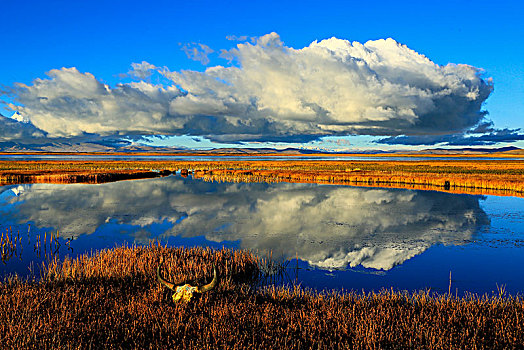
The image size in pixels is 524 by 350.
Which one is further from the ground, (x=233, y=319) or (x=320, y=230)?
(x=233, y=319)

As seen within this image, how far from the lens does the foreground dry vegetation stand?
9.14m

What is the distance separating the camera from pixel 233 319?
415 inches

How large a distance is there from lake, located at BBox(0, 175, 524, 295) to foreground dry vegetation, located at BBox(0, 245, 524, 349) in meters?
3.26

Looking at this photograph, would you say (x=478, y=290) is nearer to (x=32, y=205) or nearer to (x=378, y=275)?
(x=378, y=275)

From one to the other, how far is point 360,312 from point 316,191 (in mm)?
44835

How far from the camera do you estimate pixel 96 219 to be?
32531mm

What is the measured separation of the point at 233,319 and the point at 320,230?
1884cm

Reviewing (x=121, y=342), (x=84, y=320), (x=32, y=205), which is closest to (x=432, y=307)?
(x=121, y=342)

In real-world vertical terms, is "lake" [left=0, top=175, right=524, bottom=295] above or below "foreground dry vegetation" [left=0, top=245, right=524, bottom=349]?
below

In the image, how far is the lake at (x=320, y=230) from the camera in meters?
17.9

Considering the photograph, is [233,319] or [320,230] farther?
[320,230]

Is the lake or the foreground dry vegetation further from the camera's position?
the lake

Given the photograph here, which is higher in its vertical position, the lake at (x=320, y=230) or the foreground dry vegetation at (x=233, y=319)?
the foreground dry vegetation at (x=233, y=319)

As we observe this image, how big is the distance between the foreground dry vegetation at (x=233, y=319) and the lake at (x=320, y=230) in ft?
10.7
